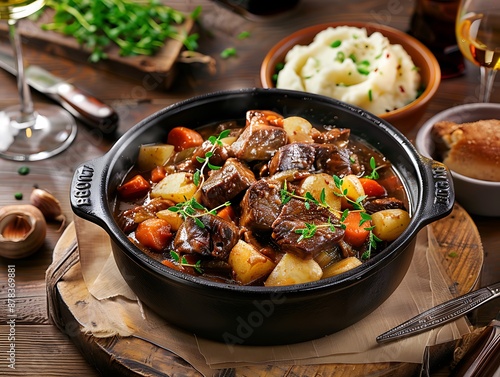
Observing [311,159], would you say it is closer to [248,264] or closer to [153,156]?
[248,264]

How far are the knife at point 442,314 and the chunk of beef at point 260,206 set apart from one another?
67 cm

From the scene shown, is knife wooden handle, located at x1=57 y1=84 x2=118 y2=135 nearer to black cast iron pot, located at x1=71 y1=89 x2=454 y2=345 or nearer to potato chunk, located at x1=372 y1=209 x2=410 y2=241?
black cast iron pot, located at x1=71 y1=89 x2=454 y2=345

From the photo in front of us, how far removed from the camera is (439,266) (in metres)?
3.38

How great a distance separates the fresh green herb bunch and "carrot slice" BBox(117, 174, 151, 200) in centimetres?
174

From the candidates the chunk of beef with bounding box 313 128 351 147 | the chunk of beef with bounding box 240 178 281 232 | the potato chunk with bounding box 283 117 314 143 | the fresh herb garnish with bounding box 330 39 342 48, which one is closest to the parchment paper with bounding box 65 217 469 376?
the chunk of beef with bounding box 240 178 281 232

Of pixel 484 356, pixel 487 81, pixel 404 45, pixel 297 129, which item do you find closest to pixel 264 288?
pixel 484 356

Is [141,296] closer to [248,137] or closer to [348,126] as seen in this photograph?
[248,137]

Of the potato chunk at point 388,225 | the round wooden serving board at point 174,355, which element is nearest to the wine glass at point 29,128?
→ the round wooden serving board at point 174,355

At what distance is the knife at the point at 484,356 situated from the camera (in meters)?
2.78

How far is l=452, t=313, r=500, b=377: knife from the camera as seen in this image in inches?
109

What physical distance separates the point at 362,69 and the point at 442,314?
5.88 ft

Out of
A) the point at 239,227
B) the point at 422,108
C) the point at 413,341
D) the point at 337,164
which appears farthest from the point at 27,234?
the point at 422,108

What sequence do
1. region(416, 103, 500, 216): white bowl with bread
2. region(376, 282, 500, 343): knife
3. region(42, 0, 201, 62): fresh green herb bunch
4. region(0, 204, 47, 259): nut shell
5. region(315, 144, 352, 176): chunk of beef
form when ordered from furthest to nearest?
region(42, 0, 201, 62): fresh green herb bunch < region(416, 103, 500, 216): white bowl with bread < region(0, 204, 47, 259): nut shell < region(315, 144, 352, 176): chunk of beef < region(376, 282, 500, 343): knife

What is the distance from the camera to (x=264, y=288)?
2.58 meters
